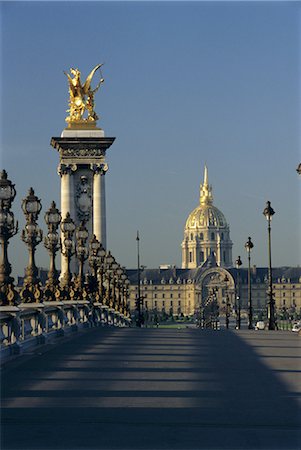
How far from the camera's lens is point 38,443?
1341 centimetres

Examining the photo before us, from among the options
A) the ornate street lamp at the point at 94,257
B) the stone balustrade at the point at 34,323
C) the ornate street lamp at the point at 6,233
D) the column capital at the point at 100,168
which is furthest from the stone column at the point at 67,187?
the ornate street lamp at the point at 6,233

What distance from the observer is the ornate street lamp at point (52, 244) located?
40906mm

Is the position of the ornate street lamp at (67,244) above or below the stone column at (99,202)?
below

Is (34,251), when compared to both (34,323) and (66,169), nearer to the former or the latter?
(34,323)

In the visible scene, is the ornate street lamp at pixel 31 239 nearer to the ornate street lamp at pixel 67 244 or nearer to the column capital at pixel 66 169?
the ornate street lamp at pixel 67 244

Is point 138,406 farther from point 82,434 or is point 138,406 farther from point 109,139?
point 109,139

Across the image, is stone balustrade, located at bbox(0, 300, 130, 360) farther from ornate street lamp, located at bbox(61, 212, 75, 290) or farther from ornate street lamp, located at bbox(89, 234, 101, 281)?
ornate street lamp, located at bbox(89, 234, 101, 281)

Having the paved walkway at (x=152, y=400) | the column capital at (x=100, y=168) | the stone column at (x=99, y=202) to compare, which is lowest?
the paved walkway at (x=152, y=400)

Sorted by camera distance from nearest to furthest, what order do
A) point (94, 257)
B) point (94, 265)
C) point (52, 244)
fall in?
point (52, 244)
point (94, 265)
point (94, 257)

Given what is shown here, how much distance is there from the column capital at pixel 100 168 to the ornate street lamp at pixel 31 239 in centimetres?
8395

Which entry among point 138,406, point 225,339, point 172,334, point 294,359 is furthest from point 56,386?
point 172,334

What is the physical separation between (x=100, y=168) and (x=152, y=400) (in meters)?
108

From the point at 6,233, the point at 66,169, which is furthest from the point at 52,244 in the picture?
the point at 66,169

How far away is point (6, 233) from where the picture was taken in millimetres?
29719
